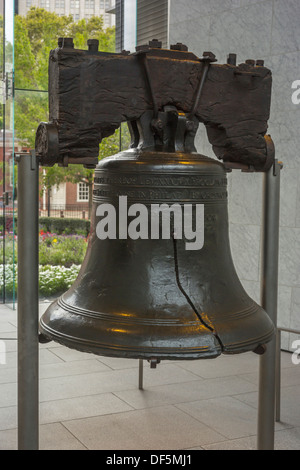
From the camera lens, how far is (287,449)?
392 cm

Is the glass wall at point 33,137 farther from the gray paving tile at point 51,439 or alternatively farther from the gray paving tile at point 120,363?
the gray paving tile at point 51,439

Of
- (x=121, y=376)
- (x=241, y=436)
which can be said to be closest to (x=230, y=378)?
(x=121, y=376)

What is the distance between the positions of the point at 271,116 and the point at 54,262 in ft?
12.9

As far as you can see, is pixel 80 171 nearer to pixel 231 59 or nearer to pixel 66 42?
pixel 231 59

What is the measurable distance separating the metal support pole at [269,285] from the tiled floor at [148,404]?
2.94ft

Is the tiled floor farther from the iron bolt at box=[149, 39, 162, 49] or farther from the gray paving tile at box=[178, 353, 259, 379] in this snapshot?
the iron bolt at box=[149, 39, 162, 49]

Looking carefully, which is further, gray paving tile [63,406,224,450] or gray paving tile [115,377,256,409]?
gray paving tile [115,377,256,409]

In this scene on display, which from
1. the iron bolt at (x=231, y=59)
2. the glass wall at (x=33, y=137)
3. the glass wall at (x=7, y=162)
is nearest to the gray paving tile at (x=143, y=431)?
the iron bolt at (x=231, y=59)

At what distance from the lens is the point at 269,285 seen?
293 centimetres

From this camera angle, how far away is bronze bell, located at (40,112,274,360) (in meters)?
2.08

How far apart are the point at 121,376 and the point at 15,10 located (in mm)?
4859

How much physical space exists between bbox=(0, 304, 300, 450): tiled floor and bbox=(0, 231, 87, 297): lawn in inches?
89.8

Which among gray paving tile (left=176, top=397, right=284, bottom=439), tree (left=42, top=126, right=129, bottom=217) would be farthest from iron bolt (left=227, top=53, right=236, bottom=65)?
tree (left=42, top=126, right=129, bottom=217)

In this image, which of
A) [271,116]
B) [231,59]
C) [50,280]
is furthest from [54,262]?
[231,59]
